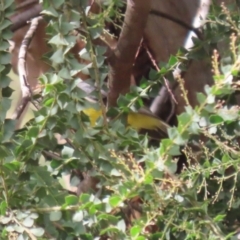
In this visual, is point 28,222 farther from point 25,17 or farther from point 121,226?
point 25,17

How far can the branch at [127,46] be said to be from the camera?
2.07ft

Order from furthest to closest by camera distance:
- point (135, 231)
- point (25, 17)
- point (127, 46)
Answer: point (25, 17)
point (127, 46)
point (135, 231)

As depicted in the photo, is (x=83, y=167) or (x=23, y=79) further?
(x=23, y=79)

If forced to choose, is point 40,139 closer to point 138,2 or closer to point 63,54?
point 63,54

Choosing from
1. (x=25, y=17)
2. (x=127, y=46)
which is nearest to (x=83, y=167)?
(x=127, y=46)

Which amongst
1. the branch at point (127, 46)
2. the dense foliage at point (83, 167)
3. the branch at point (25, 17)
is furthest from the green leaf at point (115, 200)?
the branch at point (25, 17)

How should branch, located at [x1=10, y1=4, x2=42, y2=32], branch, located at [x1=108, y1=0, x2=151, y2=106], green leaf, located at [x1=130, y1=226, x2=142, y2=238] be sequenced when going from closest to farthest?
Answer: green leaf, located at [x1=130, y1=226, x2=142, y2=238], branch, located at [x1=108, y1=0, x2=151, y2=106], branch, located at [x1=10, y1=4, x2=42, y2=32]

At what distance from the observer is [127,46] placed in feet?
2.12

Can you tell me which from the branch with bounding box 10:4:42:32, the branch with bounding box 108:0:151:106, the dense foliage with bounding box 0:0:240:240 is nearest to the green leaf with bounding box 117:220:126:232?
the dense foliage with bounding box 0:0:240:240

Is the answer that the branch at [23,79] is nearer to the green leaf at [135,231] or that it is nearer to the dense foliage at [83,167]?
the dense foliage at [83,167]

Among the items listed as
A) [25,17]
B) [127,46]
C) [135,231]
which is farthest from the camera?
[25,17]

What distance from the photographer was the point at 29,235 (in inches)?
19.8

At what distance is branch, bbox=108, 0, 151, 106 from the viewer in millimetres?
631

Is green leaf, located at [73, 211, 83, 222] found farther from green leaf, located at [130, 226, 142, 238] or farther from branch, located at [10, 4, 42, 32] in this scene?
branch, located at [10, 4, 42, 32]
